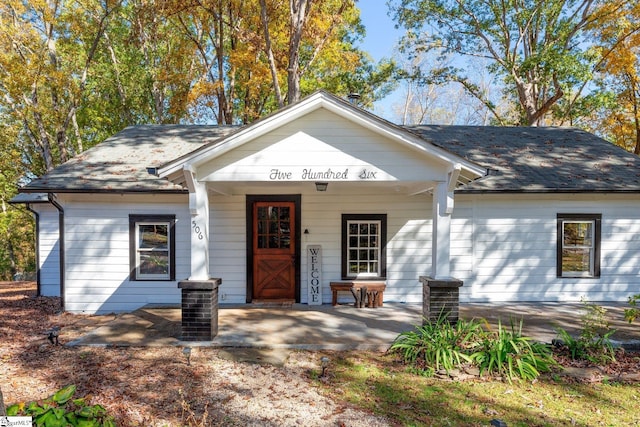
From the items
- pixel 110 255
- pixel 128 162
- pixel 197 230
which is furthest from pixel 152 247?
pixel 197 230

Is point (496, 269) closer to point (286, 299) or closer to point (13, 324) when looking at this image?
point (286, 299)

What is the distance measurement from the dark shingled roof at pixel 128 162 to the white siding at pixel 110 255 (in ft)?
1.23

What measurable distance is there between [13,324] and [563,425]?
965 cm

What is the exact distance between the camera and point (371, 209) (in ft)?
28.6

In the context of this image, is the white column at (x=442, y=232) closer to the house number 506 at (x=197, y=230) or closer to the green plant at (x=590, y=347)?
the green plant at (x=590, y=347)

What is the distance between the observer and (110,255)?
8.29 metres

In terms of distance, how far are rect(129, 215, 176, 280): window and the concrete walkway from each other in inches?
34.4

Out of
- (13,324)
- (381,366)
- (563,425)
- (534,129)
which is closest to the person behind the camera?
(563,425)

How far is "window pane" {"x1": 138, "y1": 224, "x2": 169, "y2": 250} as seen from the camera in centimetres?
839

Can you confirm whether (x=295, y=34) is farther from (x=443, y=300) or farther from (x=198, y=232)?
(x=443, y=300)

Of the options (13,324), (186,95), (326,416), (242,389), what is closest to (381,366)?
(326,416)

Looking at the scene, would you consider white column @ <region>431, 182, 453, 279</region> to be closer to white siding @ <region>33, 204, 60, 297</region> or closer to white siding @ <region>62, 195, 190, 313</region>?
white siding @ <region>62, 195, 190, 313</region>

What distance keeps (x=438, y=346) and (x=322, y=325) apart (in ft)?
7.63

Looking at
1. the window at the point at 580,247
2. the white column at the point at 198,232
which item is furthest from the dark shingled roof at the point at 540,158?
the white column at the point at 198,232
